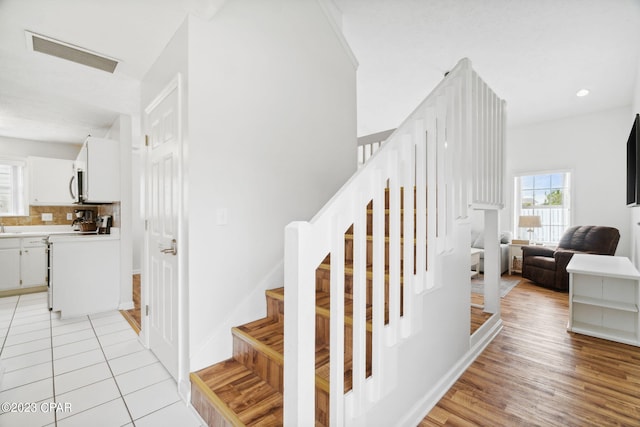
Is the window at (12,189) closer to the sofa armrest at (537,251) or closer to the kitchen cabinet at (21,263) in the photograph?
the kitchen cabinet at (21,263)

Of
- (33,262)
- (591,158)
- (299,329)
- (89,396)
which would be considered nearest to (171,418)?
(89,396)

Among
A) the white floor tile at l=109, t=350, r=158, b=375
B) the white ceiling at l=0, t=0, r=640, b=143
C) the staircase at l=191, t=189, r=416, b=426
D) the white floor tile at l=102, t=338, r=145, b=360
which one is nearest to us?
the staircase at l=191, t=189, r=416, b=426

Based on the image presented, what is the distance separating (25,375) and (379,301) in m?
2.74

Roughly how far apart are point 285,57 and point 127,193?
8.80 ft

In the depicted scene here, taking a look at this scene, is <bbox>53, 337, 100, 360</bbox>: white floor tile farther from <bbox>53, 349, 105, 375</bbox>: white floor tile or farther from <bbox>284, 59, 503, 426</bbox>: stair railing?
<bbox>284, 59, 503, 426</bbox>: stair railing

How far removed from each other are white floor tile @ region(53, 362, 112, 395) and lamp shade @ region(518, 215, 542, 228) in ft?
20.5

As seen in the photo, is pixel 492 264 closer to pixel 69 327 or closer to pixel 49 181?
pixel 69 327

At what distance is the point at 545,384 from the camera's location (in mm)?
1966

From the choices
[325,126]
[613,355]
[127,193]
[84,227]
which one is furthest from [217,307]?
[84,227]

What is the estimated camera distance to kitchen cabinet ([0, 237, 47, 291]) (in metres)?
4.02

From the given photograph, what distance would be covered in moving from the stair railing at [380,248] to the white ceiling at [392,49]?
4.65 ft

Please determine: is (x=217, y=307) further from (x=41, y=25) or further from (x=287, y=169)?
(x=41, y=25)

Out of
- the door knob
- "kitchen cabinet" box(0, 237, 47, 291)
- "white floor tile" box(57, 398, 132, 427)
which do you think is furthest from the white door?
"kitchen cabinet" box(0, 237, 47, 291)

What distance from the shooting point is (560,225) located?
531 cm
